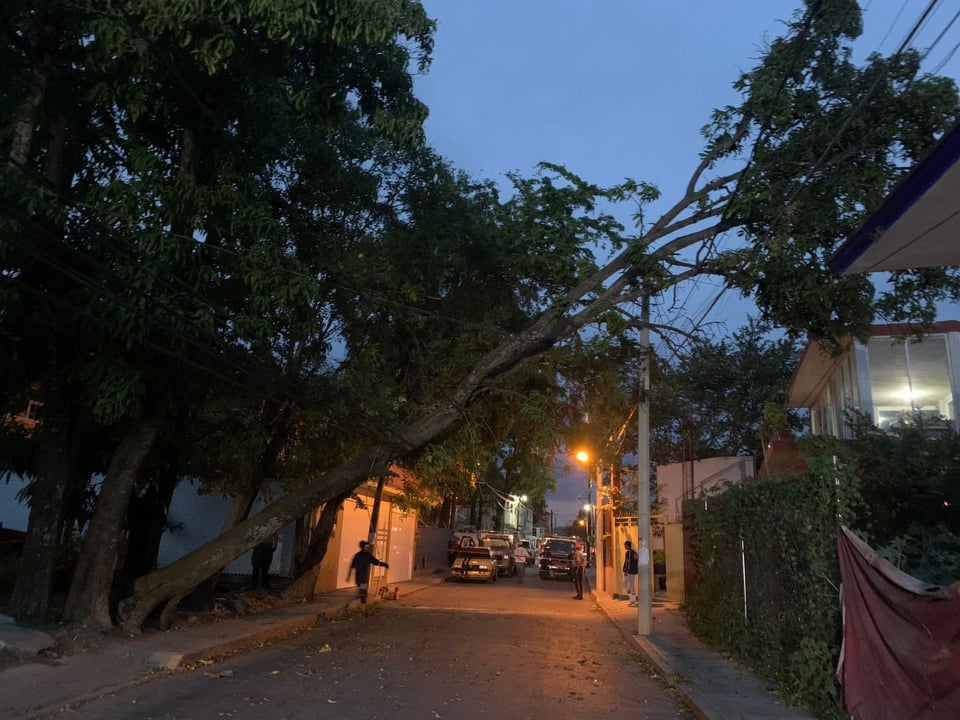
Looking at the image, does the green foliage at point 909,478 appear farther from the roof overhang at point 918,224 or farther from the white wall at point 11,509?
the white wall at point 11,509

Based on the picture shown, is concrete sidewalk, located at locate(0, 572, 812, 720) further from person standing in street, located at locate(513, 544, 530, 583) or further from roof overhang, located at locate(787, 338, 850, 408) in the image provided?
person standing in street, located at locate(513, 544, 530, 583)

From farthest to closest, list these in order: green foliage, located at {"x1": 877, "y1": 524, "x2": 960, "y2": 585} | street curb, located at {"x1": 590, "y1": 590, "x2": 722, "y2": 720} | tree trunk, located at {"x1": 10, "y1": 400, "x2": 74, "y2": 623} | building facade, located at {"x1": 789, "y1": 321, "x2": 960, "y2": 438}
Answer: building facade, located at {"x1": 789, "y1": 321, "x2": 960, "y2": 438}, tree trunk, located at {"x1": 10, "y1": 400, "x2": 74, "y2": 623}, street curb, located at {"x1": 590, "y1": 590, "x2": 722, "y2": 720}, green foliage, located at {"x1": 877, "y1": 524, "x2": 960, "y2": 585}

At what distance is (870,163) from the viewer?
12555 millimetres

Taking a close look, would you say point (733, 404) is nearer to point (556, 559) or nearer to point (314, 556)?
point (556, 559)

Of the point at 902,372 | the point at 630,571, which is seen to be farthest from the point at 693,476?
the point at 902,372

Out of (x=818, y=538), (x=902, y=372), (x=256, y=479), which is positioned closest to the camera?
(x=818, y=538)

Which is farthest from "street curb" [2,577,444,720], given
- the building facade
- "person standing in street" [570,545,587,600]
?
"person standing in street" [570,545,587,600]

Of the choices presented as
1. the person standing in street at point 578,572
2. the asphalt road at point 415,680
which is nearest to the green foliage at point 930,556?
the asphalt road at point 415,680

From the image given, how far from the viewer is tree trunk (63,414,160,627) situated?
11.2 metres

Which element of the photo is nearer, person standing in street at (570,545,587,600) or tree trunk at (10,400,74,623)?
tree trunk at (10,400,74,623)

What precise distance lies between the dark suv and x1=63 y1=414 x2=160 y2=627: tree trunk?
28.2 m

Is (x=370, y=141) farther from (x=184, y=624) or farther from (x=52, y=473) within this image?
(x=184, y=624)

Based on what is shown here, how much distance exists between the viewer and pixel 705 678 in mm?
10180

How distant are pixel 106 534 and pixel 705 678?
865cm
